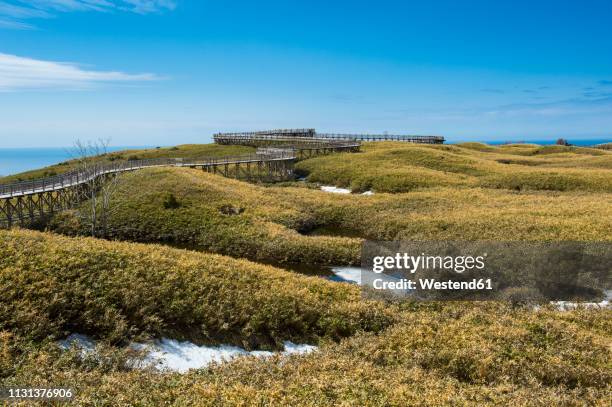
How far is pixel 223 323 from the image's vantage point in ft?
58.1

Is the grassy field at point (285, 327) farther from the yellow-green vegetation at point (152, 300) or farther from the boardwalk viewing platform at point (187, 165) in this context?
the boardwalk viewing platform at point (187, 165)

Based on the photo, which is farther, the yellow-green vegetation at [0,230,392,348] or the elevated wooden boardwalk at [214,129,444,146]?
the elevated wooden boardwalk at [214,129,444,146]

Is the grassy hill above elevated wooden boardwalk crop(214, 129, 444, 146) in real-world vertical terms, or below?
below

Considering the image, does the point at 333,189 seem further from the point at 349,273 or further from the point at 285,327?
the point at 285,327

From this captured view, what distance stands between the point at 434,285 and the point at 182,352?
1420 centimetres

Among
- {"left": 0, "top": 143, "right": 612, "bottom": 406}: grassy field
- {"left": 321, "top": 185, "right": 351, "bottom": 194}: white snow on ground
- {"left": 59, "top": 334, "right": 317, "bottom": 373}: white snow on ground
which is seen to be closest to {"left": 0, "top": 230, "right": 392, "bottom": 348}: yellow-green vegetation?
{"left": 0, "top": 143, "right": 612, "bottom": 406}: grassy field

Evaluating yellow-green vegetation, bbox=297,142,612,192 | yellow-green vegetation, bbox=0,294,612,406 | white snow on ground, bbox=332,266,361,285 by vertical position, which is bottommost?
white snow on ground, bbox=332,266,361,285

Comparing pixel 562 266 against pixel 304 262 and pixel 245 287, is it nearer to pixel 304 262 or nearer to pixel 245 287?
pixel 304 262

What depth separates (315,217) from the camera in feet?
138

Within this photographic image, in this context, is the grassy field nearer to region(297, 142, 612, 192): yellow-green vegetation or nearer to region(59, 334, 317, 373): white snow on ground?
region(59, 334, 317, 373): white snow on ground

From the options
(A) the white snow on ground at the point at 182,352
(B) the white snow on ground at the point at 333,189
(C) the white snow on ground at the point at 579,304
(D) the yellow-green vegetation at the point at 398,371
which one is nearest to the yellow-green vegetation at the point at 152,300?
(A) the white snow on ground at the point at 182,352

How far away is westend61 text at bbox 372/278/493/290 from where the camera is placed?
23625mm

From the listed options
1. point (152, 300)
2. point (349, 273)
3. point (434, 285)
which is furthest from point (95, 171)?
point (434, 285)

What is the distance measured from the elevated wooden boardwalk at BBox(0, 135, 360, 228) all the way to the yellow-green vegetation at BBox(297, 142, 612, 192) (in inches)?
258
